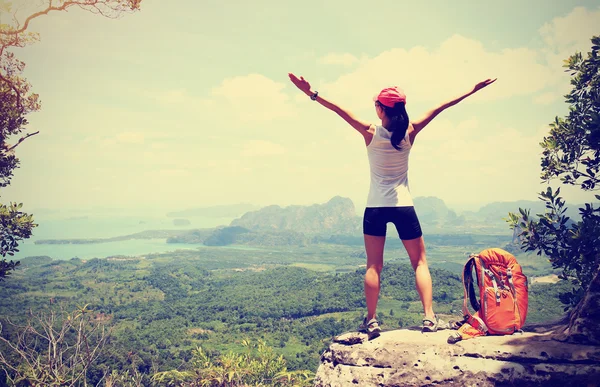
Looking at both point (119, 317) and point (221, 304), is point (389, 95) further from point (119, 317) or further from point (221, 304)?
point (221, 304)

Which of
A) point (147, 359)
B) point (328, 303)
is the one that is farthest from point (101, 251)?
point (147, 359)

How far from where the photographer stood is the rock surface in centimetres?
321

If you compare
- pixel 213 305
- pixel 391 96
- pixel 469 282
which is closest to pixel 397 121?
pixel 391 96

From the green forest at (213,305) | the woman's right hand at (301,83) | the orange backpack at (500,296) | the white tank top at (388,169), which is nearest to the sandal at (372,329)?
the orange backpack at (500,296)

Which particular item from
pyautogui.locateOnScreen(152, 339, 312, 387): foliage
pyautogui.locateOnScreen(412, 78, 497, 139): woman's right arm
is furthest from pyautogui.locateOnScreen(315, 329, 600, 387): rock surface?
pyautogui.locateOnScreen(152, 339, 312, 387): foliage

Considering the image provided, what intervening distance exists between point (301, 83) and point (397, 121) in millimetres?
982

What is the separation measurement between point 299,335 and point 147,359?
25.3 m

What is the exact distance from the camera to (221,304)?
8269 centimetres

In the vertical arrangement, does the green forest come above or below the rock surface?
below

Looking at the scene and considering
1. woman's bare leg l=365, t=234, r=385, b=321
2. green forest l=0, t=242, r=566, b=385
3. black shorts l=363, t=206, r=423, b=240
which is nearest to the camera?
black shorts l=363, t=206, r=423, b=240

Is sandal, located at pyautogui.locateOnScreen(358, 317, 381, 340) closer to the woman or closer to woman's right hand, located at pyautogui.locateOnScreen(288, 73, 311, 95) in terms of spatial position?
the woman

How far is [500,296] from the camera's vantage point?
149 inches

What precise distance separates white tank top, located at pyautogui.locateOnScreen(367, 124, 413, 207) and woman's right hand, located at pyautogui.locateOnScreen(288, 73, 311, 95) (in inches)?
30.2

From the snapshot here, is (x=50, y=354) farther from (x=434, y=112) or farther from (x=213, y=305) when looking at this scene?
(x=213, y=305)
